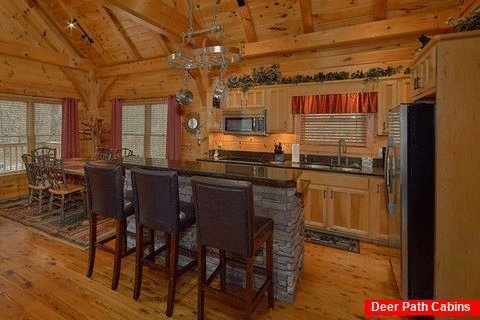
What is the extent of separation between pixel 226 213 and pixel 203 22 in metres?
4.26

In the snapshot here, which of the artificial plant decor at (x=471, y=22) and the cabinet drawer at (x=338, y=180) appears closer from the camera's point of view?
the artificial plant decor at (x=471, y=22)

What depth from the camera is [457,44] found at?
6.61ft

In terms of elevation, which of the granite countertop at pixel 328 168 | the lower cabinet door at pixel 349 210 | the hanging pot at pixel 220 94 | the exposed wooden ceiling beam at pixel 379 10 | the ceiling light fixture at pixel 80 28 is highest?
the ceiling light fixture at pixel 80 28

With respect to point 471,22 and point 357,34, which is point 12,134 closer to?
point 357,34

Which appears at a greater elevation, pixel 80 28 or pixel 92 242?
pixel 80 28

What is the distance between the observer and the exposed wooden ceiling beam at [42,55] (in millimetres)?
5570

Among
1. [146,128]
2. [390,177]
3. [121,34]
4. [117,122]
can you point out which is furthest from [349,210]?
[117,122]

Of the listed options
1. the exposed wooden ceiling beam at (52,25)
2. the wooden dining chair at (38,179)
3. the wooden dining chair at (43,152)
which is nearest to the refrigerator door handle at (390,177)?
the wooden dining chair at (38,179)

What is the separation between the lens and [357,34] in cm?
415

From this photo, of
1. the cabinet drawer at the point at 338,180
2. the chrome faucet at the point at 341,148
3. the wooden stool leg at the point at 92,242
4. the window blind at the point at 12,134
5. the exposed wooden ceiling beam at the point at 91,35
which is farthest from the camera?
the window blind at the point at 12,134

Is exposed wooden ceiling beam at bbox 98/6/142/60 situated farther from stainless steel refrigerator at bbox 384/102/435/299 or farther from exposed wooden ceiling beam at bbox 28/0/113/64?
stainless steel refrigerator at bbox 384/102/435/299

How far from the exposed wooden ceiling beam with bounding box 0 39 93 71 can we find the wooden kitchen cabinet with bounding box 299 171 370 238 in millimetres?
6073

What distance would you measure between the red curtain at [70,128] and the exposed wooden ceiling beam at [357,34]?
4.50 m

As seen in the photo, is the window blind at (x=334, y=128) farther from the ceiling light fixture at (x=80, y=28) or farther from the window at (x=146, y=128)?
the ceiling light fixture at (x=80, y=28)
